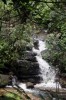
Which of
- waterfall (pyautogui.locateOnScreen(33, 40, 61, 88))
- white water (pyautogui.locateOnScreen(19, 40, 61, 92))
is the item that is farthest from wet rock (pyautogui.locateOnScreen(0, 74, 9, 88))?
waterfall (pyautogui.locateOnScreen(33, 40, 61, 88))

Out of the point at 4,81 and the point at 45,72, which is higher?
the point at 4,81

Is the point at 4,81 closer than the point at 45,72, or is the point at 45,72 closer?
the point at 4,81

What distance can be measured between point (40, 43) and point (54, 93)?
9.30 meters

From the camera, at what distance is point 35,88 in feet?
66.6

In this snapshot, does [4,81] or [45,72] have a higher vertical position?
[4,81]

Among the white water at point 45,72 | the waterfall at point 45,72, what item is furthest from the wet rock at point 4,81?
the waterfall at point 45,72

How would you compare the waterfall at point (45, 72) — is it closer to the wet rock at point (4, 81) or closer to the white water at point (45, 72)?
the white water at point (45, 72)

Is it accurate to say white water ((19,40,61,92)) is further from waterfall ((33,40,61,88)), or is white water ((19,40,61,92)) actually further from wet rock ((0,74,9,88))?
wet rock ((0,74,9,88))

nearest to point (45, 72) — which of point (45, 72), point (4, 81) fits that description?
point (45, 72)

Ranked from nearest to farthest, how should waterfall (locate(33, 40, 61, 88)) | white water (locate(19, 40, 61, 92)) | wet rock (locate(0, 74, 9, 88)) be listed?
wet rock (locate(0, 74, 9, 88))
white water (locate(19, 40, 61, 92))
waterfall (locate(33, 40, 61, 88))

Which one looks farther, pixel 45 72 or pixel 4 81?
pixel 45 72

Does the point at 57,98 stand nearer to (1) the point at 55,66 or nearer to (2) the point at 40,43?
(1) the point at 55,66

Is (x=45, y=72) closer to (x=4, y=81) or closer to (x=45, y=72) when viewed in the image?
(x=45, y=72)

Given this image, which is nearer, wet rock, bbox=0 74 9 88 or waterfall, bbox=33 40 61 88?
wet rock, bbox=0 74 9 88
